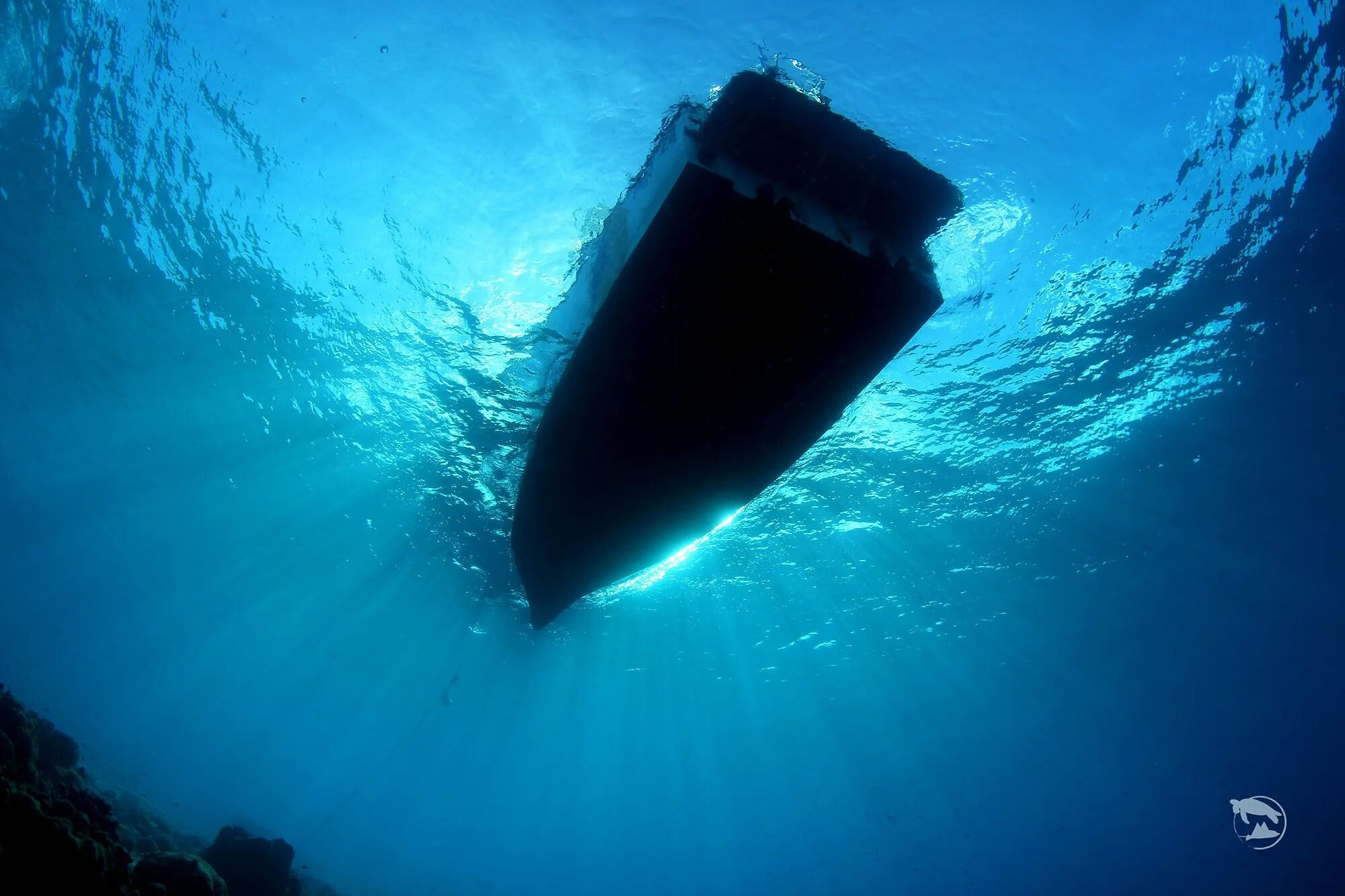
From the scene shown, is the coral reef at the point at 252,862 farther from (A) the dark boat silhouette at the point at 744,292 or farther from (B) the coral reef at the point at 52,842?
(A) the dark boat silhouette at the point at 744,292

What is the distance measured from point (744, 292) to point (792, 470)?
10.9 metres

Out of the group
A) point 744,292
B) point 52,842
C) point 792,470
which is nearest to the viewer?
point 744,292

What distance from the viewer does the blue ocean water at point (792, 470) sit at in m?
7.75

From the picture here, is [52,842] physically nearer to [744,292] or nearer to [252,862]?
[744,292]

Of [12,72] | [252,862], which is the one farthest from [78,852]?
A: [12,72]

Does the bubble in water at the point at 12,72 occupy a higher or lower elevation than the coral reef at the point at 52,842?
higher

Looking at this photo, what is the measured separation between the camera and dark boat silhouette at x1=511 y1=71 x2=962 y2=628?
12.2ft

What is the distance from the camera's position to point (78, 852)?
14.1 feet

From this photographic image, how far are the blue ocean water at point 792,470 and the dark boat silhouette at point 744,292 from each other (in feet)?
13.7

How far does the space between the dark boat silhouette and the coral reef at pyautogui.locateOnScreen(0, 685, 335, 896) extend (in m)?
5.26

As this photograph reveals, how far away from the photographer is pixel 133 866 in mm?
5691

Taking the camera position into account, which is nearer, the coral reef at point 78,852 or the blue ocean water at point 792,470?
the coral reef at point 78,852

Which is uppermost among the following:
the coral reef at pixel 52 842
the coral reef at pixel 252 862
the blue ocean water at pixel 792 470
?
the blue ocean water at pixel 792 470

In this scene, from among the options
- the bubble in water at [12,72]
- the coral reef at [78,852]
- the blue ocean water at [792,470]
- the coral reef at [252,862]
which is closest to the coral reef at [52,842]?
the coral reef at [78,852]
